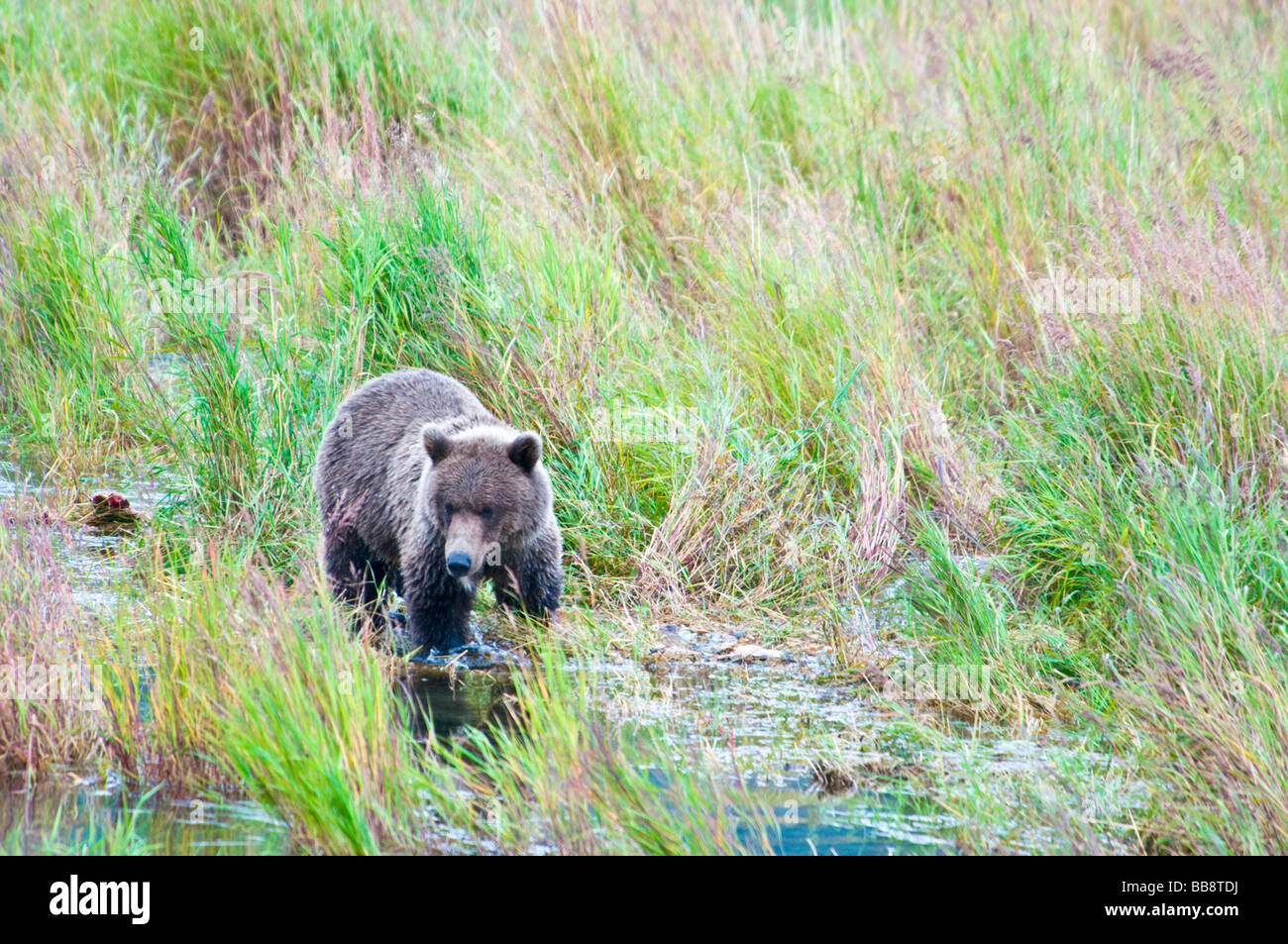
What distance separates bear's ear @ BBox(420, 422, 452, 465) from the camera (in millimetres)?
5512

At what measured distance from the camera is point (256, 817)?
3.96m

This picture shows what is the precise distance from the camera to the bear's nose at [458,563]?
205 inches

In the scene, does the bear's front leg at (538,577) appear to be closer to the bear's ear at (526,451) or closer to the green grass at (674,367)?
the green grass at (674,367)

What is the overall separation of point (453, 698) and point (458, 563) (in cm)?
50

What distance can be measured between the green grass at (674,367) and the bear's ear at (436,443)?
0.85 m

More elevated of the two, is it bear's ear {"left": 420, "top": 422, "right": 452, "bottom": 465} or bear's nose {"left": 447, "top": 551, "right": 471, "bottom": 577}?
bear's ear {"left": 420, "top": 422, "right": 452, "bottom": 465}

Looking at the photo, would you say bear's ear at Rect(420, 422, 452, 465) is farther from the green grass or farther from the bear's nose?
the green grass

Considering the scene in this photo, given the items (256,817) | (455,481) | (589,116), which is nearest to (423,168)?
(589,116)

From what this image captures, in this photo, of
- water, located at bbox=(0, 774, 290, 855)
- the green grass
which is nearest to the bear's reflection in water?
the green grass

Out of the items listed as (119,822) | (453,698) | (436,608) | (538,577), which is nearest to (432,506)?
(436,608)

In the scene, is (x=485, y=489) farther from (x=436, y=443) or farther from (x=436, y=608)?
(x=436, y=608)

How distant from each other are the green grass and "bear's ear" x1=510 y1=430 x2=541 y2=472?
673 mm

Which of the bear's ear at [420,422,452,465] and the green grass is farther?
the bear's ear at [420,422,452,465]

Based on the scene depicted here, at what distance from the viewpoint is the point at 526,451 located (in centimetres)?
555
